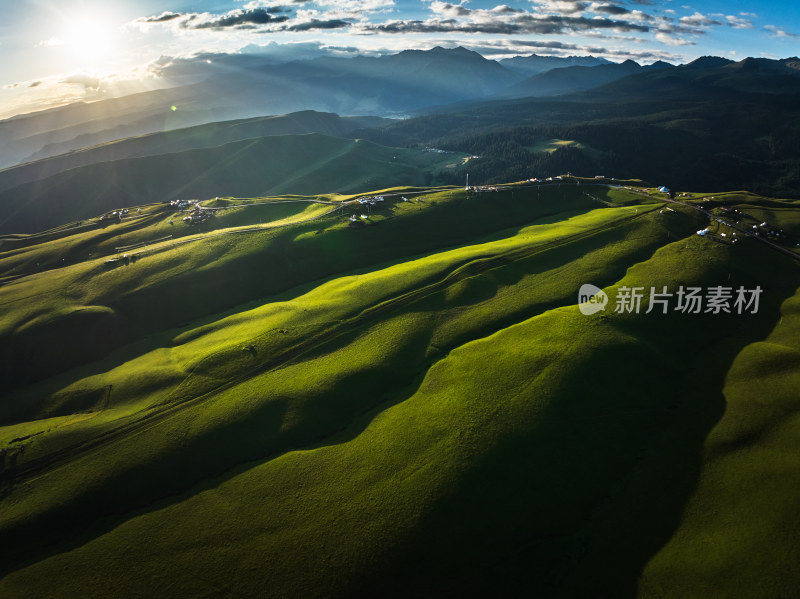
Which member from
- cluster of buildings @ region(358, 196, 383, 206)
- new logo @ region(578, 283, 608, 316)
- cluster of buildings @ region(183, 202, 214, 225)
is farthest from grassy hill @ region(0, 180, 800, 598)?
cluster of buildings @ region(358, 196, 383, 206)

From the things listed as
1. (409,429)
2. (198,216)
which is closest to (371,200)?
(198,216)

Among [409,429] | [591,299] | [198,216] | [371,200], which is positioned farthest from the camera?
[198,216]

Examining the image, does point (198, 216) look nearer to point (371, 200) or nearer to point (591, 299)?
point (371, 200)

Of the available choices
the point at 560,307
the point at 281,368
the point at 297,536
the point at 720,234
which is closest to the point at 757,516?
the point at 560,307

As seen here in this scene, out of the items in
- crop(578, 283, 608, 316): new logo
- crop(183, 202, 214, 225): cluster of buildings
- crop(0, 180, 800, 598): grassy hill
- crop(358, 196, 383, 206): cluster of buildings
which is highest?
crop(358, 196, 383, 206): cluster of buildings

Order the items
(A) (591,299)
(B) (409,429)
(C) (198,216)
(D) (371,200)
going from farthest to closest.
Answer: (C) (198,216)
(D) (371,200)
(A) (591,299)
(B) (409,429)

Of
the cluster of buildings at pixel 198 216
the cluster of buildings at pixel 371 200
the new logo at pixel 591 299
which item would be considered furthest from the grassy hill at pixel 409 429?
the cluster of buildings at pixel 371 200

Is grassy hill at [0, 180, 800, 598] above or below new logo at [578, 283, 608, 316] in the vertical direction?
below

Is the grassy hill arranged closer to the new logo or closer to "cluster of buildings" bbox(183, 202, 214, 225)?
the new logo
